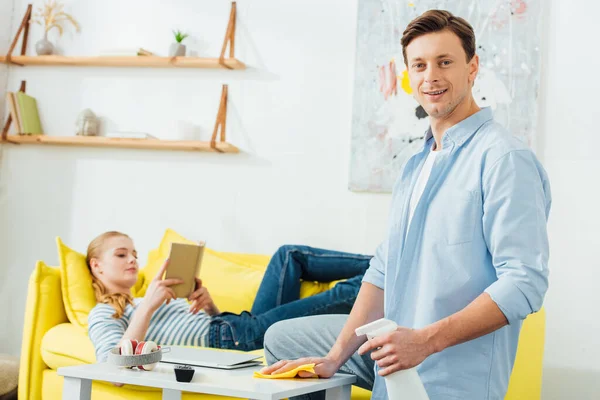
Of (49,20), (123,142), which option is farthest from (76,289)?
(49,20)

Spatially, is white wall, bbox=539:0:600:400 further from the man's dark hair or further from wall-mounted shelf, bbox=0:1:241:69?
the man's dark hair

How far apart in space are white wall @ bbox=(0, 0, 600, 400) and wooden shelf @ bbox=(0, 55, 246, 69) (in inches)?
2.6

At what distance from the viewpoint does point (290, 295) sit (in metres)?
3.03

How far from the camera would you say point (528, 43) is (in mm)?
3359

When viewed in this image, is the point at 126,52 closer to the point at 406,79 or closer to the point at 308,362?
the point at 406,79

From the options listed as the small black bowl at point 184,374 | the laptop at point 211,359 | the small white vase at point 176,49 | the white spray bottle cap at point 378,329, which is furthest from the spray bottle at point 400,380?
the small white vase at point 176,49

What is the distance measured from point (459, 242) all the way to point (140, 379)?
0.75 m

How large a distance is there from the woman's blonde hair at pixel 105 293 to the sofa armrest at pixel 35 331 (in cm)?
19

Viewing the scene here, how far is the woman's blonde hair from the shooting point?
2697mm

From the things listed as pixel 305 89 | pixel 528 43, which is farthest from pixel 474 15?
pixel 305 89

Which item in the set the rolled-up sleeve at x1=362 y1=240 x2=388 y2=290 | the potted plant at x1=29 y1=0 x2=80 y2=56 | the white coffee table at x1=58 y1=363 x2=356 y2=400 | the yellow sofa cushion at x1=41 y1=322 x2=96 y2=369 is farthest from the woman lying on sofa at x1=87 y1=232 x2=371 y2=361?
the potted plant at x1=29 y1=0 x2=80 y2=56

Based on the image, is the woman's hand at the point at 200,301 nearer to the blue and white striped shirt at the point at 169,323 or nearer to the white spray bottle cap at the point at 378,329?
the blue and white striped shirt at the point at 169,323

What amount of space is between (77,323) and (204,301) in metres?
0.55

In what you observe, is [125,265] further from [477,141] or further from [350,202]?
[477,141]
